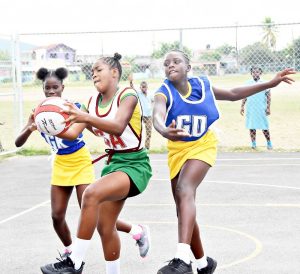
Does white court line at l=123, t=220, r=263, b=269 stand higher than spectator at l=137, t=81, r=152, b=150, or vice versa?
spectator at l=137, t=81, r=152, b=150

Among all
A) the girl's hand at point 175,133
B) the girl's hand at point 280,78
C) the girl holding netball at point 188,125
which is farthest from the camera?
the girl's hand at point 280,78

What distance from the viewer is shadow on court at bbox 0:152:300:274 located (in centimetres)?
666

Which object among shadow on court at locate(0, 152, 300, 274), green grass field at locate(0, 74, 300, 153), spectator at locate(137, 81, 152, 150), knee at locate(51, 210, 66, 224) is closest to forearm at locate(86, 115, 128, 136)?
knee at locate(51, 210, 66, 224)

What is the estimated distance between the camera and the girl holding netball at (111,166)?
18.0 feet

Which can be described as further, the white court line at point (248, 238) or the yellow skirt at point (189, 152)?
the white court line at point (248, 238)

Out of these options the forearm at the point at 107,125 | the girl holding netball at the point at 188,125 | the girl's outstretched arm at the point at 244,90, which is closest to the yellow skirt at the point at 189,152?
the girl holding netball at the point at 188,125

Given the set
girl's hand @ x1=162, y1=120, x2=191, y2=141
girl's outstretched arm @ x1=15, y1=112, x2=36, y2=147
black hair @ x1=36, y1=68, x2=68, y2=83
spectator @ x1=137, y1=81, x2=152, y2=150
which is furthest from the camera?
spectator @ x1=137, y1=81, x2=152, y2=150

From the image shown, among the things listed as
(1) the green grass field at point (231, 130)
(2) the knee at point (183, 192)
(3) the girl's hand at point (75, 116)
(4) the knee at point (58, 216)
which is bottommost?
(1) the green grass field at point (231, 130)

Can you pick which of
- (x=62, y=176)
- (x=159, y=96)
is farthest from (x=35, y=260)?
(x=159, y=96)

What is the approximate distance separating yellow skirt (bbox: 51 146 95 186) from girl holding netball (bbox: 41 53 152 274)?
Result: 80 centimetres

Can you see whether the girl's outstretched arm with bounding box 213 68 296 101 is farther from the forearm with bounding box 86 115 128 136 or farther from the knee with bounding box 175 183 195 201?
the forearm with bounding box 86 115 128 136

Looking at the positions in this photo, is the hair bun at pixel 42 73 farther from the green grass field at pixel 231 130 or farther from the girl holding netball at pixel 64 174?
the green grass field at pixel 231 130

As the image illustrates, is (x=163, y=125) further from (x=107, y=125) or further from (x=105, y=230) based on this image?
(x=105, y=230)

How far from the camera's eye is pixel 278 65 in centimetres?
1811
